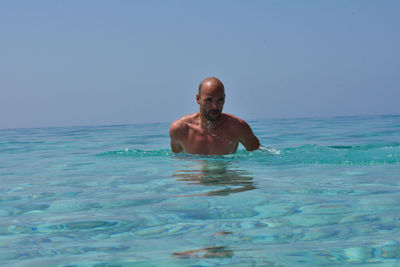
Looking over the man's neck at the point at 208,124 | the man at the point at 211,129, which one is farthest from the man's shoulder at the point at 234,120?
the man's neck at the point at 208,124

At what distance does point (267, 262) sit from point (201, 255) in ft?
0.87

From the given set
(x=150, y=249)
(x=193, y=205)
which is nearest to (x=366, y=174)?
(x=193, y=205)

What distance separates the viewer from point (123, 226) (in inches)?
94.0

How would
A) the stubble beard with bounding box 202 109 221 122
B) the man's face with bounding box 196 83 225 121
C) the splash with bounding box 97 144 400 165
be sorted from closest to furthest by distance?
1. the splash with bounding box 97 144 400 165
2. the man's face with bounding box 196 83 225 121
3. the stubble beard with bounding box 202 109 221 122

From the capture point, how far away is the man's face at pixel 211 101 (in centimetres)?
552

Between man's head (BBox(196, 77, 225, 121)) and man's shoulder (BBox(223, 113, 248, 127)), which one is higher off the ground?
man's head (BBox(196, 77, 225, 121))

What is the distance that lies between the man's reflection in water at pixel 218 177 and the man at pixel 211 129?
76 centimetres

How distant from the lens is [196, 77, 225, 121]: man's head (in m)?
5.53

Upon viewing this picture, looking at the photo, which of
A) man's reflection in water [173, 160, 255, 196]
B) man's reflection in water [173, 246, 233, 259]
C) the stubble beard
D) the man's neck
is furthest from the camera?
the man's neck

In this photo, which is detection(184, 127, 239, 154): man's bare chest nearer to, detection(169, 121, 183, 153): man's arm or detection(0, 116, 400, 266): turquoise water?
detection(169, 121, 183, 153): man's arm

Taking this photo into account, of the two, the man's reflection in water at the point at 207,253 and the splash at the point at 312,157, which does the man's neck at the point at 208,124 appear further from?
the man's reflection in water at the point at 207,253

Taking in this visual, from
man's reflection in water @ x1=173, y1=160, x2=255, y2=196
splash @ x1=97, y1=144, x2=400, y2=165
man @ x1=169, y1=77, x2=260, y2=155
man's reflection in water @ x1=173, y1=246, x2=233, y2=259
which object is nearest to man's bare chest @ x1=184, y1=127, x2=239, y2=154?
man @ x1=169, y1=77, x2=260, y2=155

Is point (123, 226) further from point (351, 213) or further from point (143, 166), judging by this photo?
point (143, 166)

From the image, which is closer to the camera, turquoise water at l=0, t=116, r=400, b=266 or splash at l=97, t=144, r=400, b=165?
turquoise water at l=0, t=116, r=400, b=266
